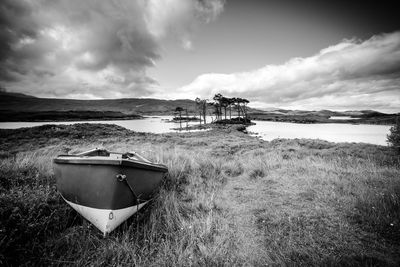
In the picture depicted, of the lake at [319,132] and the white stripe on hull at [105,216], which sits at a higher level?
the white stripe on hull at [105,216]

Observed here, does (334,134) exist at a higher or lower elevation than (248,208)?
lower

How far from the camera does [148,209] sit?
4891mm

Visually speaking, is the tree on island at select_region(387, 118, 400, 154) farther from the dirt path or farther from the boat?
the boat

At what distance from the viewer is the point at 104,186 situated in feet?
12.0

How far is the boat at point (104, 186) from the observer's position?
358 centimetres

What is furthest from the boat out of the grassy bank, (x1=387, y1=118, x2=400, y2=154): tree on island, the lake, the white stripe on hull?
the lake

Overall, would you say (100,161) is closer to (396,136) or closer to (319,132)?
(396,136)

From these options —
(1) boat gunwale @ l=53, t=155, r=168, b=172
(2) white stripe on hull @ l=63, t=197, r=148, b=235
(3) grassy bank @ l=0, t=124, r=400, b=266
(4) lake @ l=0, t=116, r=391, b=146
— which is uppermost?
(1) boat gunwale @ l=53, t=155, r=168, b=172

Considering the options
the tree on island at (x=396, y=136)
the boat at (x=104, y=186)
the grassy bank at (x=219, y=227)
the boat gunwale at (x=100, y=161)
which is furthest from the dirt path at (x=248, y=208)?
the tree on island at (x=396, y=136)

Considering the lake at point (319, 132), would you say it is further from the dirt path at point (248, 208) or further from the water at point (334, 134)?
the dirt path at point (248, 208)

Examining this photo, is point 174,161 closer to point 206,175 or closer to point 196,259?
point 206,175

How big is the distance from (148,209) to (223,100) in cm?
7365

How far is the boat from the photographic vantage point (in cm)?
358

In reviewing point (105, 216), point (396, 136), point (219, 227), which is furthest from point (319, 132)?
point (105, 216)
